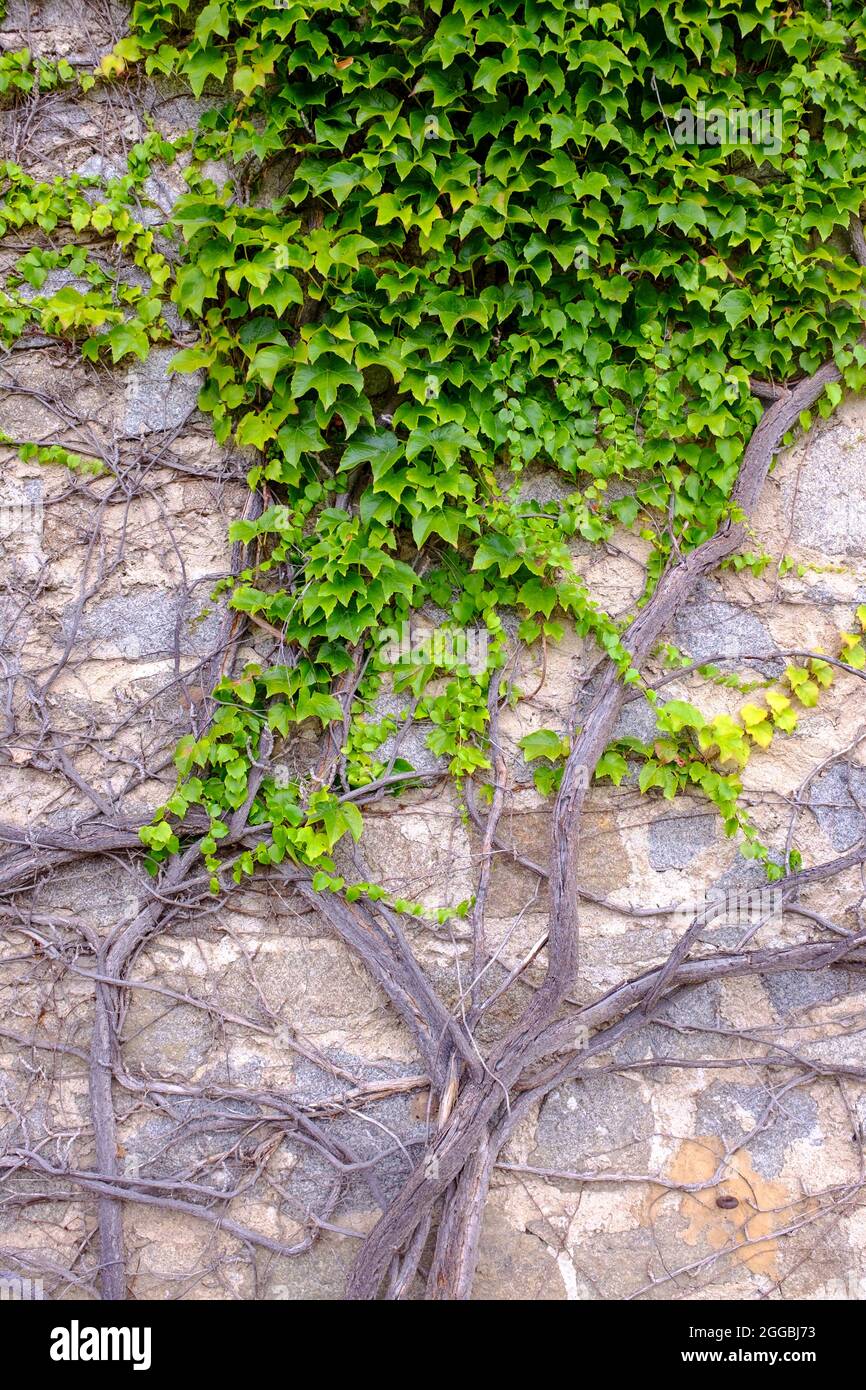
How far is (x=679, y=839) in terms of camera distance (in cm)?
252

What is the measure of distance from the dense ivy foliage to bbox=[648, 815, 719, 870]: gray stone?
0.29 feet

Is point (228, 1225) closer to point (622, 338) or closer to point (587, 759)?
point (587, 759)

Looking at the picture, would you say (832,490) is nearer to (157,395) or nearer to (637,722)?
(637,722)

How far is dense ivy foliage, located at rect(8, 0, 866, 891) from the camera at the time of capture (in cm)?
235

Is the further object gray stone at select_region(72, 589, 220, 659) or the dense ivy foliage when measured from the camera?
gray stone at select_region(72, 589, 220, 659)

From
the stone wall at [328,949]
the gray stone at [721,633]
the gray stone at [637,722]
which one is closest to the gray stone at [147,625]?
the stone wall at [328,949]

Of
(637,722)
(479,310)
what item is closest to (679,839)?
(637,722)

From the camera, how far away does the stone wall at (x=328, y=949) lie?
2357 mm

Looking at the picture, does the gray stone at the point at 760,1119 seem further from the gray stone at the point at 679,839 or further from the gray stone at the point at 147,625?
the gray stone at the point at 147,625

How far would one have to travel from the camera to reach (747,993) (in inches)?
97.2

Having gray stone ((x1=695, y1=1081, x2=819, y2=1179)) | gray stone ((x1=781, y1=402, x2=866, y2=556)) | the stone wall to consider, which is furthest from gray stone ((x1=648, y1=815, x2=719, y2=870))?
gray stone ((x1=781, y1=402, x2=866, y2=556))

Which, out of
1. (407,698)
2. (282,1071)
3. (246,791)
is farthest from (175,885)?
(407,698)

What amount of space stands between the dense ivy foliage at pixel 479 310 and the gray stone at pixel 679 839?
0.09 meters

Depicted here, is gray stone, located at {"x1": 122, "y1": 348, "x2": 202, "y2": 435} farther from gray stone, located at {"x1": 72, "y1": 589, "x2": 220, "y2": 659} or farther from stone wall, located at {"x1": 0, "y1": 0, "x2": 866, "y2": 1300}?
gray stone, located at {"x1": 72, "y1": 589, "x2": 220, "y2": 659}
